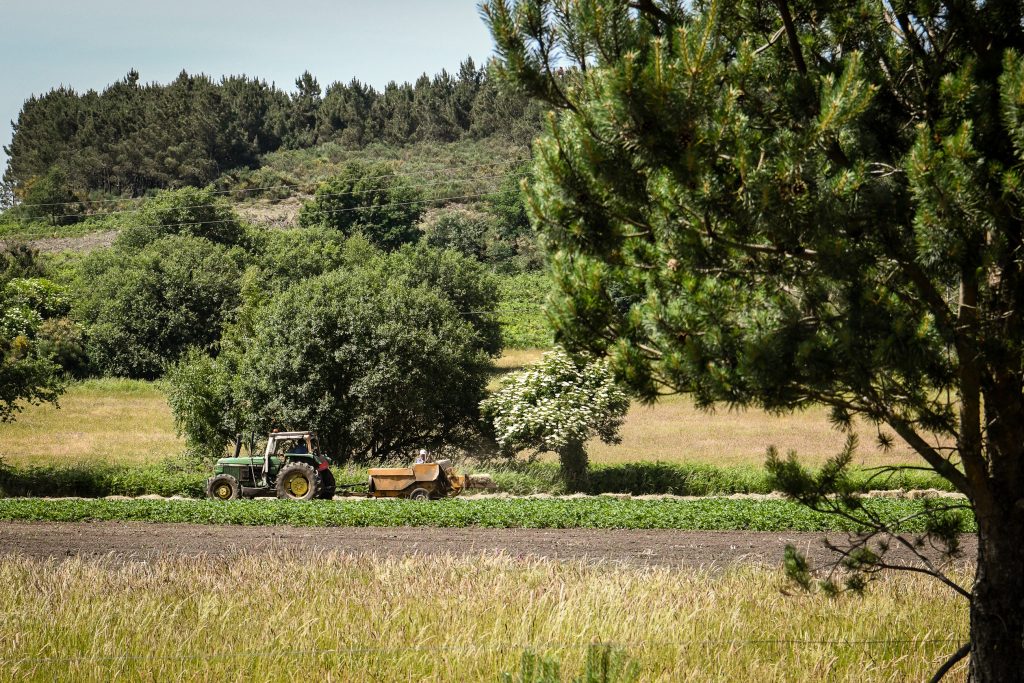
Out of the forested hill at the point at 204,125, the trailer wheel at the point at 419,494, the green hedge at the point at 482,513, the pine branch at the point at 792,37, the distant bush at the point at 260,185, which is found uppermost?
the forested hill at the point at 204,125

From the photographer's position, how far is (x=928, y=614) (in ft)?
23.4

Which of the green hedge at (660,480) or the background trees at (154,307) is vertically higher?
the background trees at (154,307)

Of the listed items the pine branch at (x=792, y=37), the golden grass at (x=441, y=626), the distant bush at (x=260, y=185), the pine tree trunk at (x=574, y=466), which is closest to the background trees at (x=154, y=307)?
the pine tree trunk at (x=574, y=466)

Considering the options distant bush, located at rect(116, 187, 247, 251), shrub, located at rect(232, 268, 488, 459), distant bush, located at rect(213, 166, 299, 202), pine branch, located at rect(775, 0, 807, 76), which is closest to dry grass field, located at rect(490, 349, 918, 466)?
shrub, located at rect(232, 268, 488, 459)

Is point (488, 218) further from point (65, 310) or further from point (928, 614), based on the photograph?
point (928, 614)

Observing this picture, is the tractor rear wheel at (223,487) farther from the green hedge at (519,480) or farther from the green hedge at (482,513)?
the green hedge at (482,513)

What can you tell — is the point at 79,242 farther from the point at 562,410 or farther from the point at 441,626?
the point at 441,626

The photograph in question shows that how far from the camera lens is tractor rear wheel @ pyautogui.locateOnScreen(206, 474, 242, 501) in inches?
808

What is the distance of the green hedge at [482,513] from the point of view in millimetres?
15516

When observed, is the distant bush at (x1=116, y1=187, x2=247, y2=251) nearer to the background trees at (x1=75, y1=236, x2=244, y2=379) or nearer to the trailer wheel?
the background trees at (x1=75, y1=236, x2=244, y2=379)

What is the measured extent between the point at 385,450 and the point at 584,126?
22739 mm

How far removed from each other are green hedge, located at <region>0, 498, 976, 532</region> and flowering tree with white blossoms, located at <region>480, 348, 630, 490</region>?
3.19 meters

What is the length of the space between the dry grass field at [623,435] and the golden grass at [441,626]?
1871 cm

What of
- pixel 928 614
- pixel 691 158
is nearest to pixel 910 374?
pixel 691 158
